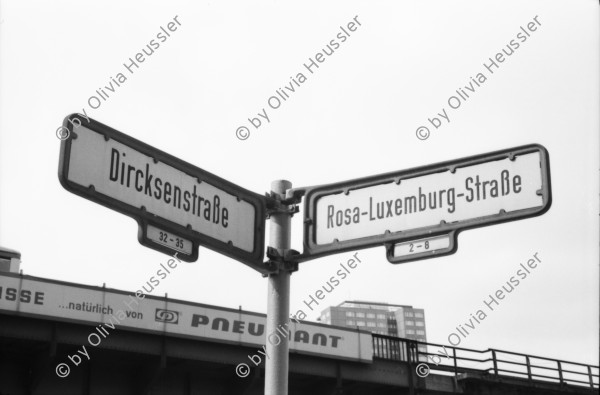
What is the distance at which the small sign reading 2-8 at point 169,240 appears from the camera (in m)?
4.70

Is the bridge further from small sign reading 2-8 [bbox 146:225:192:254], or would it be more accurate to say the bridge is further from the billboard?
small sign reading 2-8 [bbox 146:225:192:254]

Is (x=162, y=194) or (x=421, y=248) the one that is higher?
(x=162, y=194)

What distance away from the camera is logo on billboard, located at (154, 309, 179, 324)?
23.8m

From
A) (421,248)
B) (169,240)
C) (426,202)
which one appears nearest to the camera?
(169,240)

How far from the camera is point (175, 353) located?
24.1 meters

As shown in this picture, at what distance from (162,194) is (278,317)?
102 cm

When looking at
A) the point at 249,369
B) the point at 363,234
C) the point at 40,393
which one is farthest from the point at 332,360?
the point at 363,234

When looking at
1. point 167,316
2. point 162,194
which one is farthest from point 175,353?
point 162,194

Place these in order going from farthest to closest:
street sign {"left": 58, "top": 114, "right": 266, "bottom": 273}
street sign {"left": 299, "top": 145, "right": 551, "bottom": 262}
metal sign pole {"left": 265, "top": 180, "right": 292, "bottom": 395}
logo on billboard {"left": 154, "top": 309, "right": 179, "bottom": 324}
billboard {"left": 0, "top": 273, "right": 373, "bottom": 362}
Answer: logo on billboard {"left": 154, "top": 309, "right": 179, "bottom": 324} → billboard {"left": 0, "top": 273, "right": 373, "bottom": 362} → street sign {"left": 299, "top": 145, "right": 551, "bottom": 262} → metal sign pole {"left": 265, "top": 180, "right": 292, "bottom": 395} → street sign {"left": 58, "top": 114, "right": 266, "bottom": 273}

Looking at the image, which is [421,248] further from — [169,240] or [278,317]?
[169,240]

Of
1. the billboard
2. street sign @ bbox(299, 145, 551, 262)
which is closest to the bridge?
the billboard

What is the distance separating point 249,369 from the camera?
2527cm

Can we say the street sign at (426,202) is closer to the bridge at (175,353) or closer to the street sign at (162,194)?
the street sign at (162,194)

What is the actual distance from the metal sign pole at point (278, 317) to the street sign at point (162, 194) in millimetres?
124
